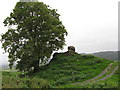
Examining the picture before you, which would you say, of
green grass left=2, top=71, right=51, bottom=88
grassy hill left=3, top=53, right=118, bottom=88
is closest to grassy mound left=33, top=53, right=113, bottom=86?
grassy hill left=3, top=53, right=118, bottom=88

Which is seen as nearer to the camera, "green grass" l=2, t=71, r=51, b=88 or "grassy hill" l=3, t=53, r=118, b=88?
"green grass" l=2, t=71, r=51, b=88

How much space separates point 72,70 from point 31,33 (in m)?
13.2

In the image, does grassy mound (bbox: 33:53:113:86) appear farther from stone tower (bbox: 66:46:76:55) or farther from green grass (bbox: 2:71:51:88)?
green grass (bbox: 2:71:51:88)

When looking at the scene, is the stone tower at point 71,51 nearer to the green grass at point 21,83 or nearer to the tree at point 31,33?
the tree at point 31,33

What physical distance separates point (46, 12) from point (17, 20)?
24.6 ft

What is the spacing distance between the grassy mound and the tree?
396cm

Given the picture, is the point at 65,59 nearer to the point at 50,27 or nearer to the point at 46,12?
the point at 50,27

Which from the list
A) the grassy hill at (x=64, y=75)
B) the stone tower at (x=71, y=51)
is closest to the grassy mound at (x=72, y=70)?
the grassy hill at (x=64, y=75)

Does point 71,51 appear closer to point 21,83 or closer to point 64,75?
point 64,75

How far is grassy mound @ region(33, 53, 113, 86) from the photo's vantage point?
24.9m

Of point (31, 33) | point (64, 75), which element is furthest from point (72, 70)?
point (31, 33)

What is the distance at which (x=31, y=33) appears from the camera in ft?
116

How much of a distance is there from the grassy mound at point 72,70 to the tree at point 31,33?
3.96 m

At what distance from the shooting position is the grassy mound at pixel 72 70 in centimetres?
2485
